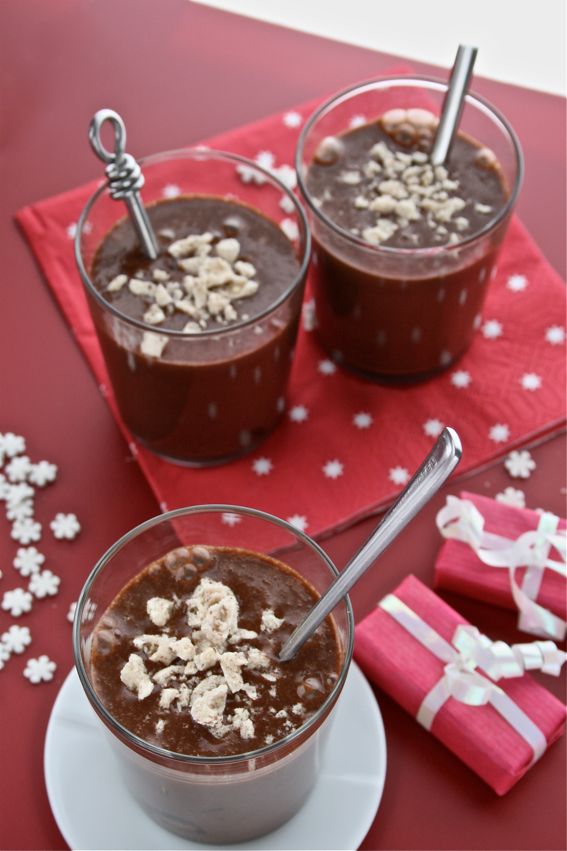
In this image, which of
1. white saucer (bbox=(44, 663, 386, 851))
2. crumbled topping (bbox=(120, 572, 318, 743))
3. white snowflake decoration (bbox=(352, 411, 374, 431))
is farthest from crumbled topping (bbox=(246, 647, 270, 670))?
white snowflake decoration (bbox=(352, 411, 374, 431))

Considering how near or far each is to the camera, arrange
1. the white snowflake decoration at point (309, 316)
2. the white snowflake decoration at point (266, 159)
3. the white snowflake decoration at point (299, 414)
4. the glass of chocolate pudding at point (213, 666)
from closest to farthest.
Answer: the glass of chocolate pudding at point (213, 666) → the white snowflake decoration at point (299, 414) → the white snowflake decoration at point (309, 316) → the white snowflake decoration at point (266, 159)

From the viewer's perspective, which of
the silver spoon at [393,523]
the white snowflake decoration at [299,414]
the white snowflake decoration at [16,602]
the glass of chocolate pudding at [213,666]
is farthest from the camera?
the white snowflake decoration at [299,414]

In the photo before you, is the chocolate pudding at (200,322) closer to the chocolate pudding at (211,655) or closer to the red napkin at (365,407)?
the red napkin at (365,407)

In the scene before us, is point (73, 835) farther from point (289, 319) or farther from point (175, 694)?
point (289, 319)

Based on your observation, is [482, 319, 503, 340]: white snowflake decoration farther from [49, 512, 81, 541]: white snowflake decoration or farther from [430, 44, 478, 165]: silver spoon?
[49, 512, 81, 541]: white snowflake decoration

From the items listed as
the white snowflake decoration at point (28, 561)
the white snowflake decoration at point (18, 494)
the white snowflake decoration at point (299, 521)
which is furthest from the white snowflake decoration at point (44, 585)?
the white snowflake decoration at point (299, 521)

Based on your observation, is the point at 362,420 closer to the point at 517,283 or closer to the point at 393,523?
the point at 517,283

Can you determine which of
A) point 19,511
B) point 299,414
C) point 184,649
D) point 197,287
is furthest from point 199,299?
point 184,649

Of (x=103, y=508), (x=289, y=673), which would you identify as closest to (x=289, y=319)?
(x=103, y=508)
